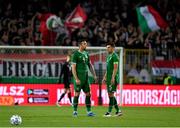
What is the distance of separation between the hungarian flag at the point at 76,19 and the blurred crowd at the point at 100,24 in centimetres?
32

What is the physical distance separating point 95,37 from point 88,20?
59.3 inches

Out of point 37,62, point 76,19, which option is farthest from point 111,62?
point 76,19

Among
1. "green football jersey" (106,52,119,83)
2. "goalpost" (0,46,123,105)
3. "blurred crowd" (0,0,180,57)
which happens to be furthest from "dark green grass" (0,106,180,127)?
"blurred crowd" (0,0,180,57)

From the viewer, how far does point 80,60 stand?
22.5 m

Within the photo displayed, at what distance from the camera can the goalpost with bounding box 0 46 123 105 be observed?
30812mm

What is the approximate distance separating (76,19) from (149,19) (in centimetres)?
355

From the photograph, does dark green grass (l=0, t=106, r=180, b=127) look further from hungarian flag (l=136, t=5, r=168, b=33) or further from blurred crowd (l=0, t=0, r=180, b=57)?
hungarian flag (l=136, t=5, r=168, b=33)

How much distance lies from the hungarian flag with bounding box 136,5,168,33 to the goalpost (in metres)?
4.44

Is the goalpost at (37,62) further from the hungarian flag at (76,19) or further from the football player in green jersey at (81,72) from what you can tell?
the football player in green jersey at (81,72)

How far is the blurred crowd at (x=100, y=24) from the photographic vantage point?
114 ft

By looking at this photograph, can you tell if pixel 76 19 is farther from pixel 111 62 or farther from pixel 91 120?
pixel 91 120

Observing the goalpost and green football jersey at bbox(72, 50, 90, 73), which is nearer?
green football jersey at bbox(72, 50, 90, 73)

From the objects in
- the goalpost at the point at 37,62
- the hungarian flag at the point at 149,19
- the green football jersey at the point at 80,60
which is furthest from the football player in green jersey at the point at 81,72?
Result: the hungarian flag at the point at 149,19

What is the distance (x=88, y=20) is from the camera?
3650cm
